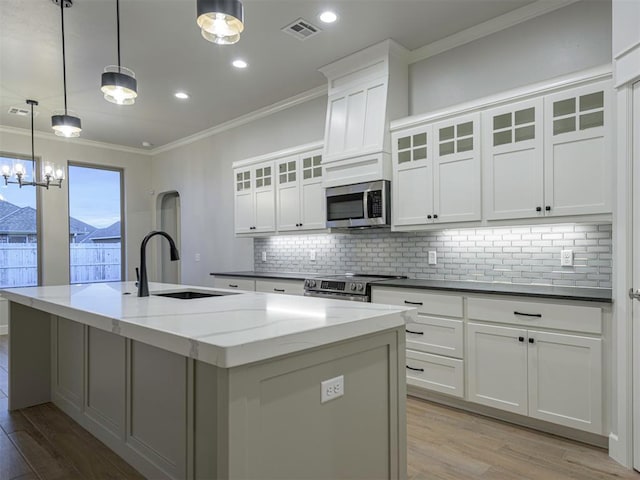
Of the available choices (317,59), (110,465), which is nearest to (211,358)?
(110,465)

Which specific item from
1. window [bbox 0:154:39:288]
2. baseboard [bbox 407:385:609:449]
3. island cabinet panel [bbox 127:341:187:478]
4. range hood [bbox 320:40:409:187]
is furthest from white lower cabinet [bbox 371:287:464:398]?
window [bbox 0:154:39:288]

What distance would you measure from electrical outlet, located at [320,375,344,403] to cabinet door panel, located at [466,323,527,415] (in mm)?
1680

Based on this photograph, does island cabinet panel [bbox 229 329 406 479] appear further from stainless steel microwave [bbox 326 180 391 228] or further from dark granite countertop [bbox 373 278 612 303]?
stainless steel microwave [bbox 326 180 391 228]

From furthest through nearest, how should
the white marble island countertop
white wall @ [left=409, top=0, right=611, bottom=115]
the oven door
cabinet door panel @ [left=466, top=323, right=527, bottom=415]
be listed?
the oven door
white wall @ [left=409, top=0, right=611, bottom=115]
cabinet door panel @ [left=466, top=323, right=527, bottom=415]
the white marble island countertop

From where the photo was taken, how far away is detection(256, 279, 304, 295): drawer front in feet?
14.1

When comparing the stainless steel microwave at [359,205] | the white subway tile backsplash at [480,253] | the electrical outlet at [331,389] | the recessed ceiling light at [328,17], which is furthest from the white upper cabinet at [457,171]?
the electrical outlet at [331,389]

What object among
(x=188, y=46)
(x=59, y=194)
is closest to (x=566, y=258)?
(x=188, y=46)

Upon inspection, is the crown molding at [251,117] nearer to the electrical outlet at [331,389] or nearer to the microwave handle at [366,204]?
the microwave handle at [366,204]

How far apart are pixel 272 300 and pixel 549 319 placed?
5.78ft

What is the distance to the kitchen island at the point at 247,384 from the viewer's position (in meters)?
1.27

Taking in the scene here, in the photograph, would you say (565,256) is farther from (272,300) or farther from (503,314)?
(272,300)

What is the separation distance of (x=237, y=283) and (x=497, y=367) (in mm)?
3205

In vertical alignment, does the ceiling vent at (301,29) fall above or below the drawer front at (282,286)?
above

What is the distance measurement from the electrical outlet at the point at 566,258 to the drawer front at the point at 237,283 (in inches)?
124
